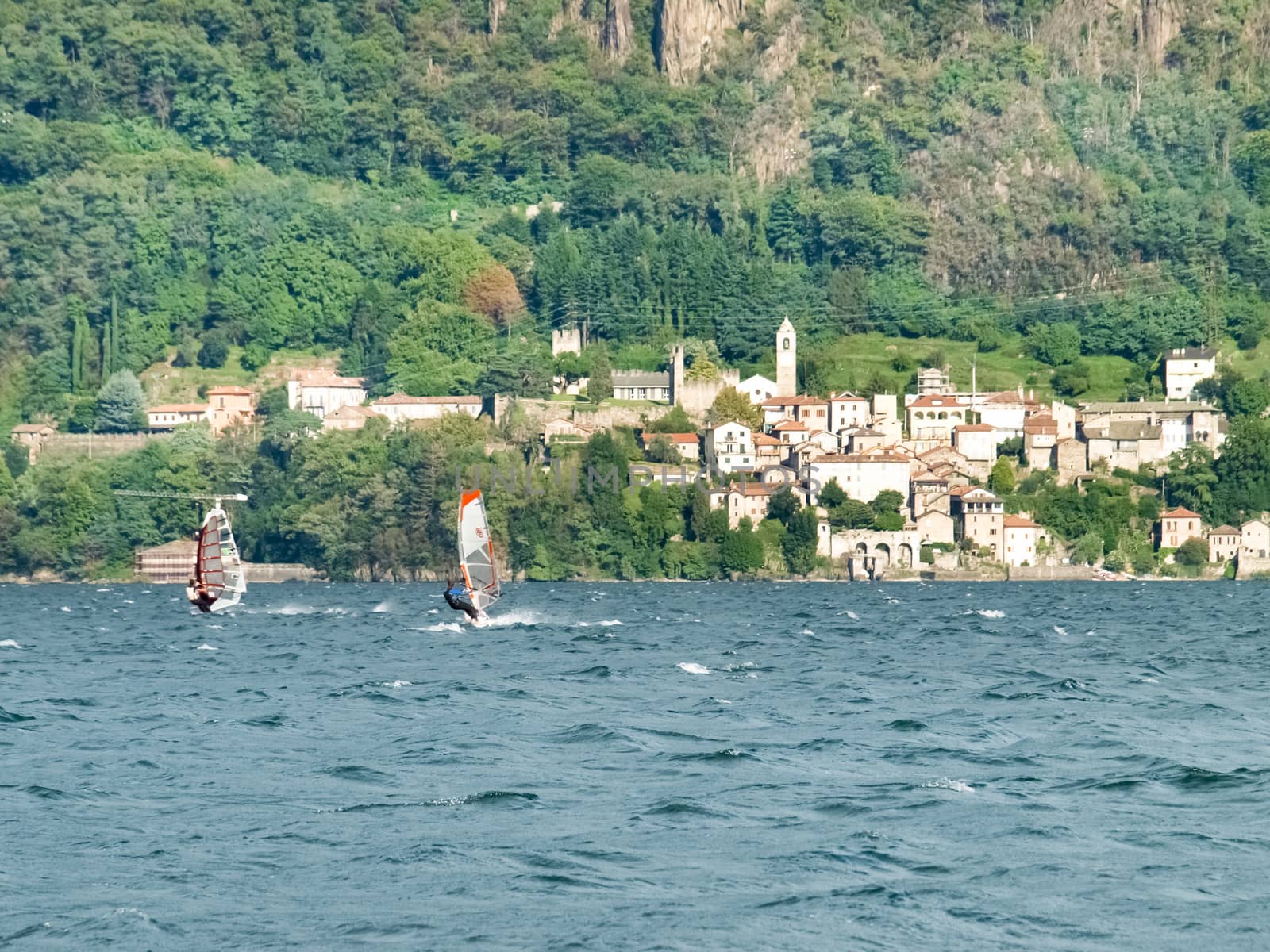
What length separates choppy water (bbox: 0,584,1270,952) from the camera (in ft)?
88.6

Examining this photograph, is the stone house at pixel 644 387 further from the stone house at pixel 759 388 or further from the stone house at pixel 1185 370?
the stone house at pixel 1185 370

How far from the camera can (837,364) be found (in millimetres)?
192125

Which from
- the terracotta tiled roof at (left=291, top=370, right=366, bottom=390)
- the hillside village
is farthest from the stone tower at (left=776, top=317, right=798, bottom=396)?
the terracotta tiled roof at (left=291, top=370, right=366, bottom=390)

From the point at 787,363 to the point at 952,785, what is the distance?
508 ft

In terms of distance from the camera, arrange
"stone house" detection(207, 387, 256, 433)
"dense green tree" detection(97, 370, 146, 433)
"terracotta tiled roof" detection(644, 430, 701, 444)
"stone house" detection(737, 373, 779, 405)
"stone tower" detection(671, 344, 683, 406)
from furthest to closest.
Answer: "stone house" detection(737, 373, 779, 405), "stone house" detection(207, 387, 256, 433), "dense green tree" detection(97, 370, 146, 433), "stone tower" detection(671, 344, 683, 406), "terracotta tiled roof" detection(644, 430, 701, 444)

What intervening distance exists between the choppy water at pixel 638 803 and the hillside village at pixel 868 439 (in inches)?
3460

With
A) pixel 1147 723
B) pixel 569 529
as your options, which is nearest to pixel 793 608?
pixel 569 529

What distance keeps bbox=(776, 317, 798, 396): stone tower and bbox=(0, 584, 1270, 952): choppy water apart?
12352 cm

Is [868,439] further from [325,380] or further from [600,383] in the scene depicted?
[325,380]

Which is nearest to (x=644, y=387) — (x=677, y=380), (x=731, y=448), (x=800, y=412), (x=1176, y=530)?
(x=677, y=380)

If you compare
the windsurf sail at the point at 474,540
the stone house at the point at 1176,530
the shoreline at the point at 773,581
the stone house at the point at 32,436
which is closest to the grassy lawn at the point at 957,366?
the stone house at the point at 1176,530

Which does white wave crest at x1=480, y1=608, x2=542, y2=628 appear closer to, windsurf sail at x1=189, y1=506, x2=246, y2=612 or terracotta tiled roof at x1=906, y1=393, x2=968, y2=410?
windsurf sail at x1=189, y1=506, x2=246, y2=612

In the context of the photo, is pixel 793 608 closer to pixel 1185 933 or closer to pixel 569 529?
pixel 569 529

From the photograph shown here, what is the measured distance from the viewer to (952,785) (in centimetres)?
3538
